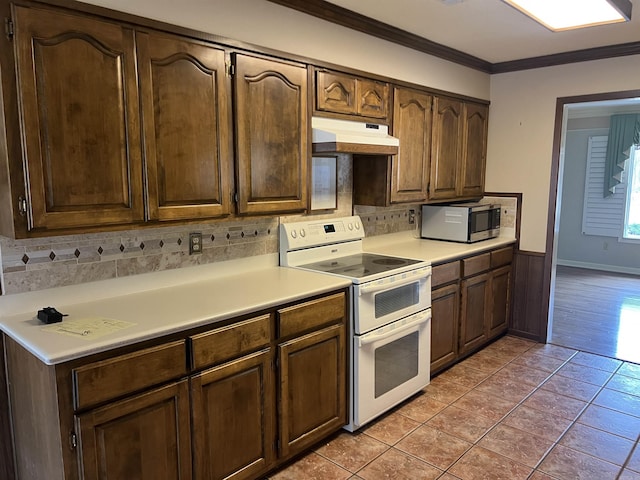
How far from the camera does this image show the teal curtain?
665 centimetres

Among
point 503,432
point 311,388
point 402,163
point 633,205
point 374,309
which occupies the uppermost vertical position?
point 402,163

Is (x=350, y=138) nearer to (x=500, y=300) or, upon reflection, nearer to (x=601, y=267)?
(x=500, y=300)

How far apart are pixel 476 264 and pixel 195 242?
231 cm

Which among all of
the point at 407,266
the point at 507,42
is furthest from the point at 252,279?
the point at 507,42

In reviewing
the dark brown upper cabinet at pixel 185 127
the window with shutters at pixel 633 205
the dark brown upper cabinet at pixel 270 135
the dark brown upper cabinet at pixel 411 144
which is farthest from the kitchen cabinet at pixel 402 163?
the window with shutters at pixel 633 205

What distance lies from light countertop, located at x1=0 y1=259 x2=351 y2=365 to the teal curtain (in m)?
6.16

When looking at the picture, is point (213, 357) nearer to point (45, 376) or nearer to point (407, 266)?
point (45, 376)

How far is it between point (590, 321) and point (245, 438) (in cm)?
418

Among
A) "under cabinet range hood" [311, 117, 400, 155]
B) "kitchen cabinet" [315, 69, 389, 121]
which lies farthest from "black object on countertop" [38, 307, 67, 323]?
"kitchen cabinet" [315, 69, 389, 121]

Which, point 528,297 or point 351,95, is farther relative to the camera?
point 528,297

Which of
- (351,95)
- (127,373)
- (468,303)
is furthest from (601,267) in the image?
(127,373)

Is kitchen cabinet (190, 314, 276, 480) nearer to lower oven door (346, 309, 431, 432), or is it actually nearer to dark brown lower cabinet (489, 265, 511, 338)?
lower oven door (346, 309, 431, 432)

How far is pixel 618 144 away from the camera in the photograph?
6.79 meters

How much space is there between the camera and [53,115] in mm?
1731
